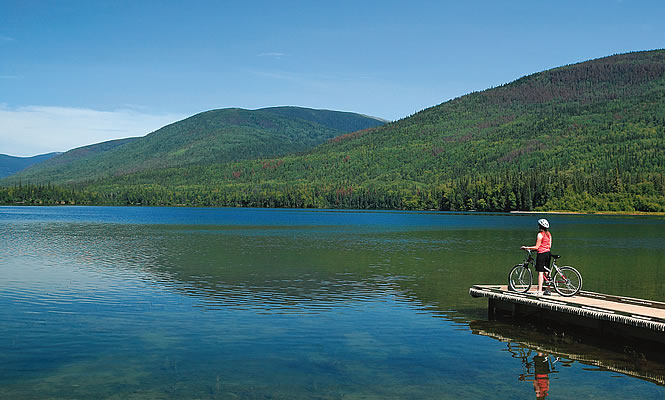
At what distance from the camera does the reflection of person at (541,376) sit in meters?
17.8

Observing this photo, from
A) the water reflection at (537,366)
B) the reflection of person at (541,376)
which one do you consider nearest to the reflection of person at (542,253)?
the water reflection at (537,366)

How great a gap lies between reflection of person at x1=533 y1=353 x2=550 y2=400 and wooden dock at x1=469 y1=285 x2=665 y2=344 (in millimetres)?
3223

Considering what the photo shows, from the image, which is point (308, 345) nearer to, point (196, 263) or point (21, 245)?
point (196, 263)

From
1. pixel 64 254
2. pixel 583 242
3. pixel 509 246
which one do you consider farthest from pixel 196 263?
pixel 583 242

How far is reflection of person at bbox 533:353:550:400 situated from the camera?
1777 cm

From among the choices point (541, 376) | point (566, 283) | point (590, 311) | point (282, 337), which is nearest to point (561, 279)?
point (566, 283)

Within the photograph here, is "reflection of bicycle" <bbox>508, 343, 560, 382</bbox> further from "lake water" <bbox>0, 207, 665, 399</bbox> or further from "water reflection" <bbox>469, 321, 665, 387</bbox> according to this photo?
"lake water" <bbox>0, 207, 665, 399</bbox>

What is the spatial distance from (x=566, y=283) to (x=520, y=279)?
6.88 ft

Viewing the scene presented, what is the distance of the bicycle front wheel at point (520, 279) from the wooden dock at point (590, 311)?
1.35ft

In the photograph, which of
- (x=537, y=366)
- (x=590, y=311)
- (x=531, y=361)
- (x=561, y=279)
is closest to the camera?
(x=537, y=366)

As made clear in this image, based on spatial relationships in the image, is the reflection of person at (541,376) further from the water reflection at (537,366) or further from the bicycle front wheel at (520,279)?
the bicycle front wheel at (520,279)

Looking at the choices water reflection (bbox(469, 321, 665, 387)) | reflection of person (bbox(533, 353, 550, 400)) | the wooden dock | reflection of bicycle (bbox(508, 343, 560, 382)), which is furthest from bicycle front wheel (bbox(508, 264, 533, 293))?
reflection of person (bbox(533, 353, 550, 400))

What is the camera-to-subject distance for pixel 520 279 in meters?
28.7

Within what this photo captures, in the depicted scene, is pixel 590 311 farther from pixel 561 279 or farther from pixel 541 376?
pixel 541 376
